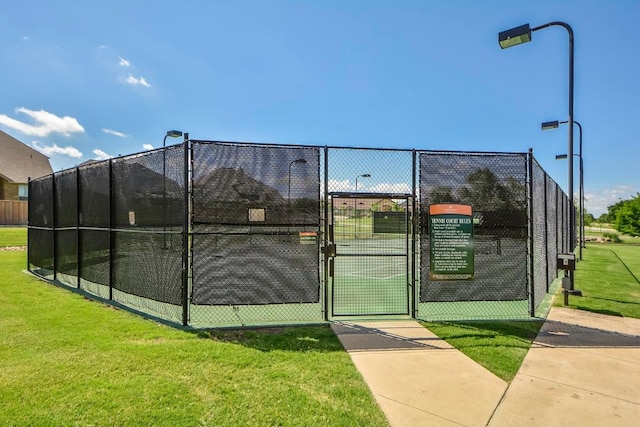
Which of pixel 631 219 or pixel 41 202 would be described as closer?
pixel 41 202

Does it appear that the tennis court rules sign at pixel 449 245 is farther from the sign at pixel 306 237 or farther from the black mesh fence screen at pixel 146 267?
the black mesh fence screen at pixel 146 267

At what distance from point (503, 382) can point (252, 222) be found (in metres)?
3.79

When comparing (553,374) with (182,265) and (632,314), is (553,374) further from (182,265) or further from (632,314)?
(182,265)

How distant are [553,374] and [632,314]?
12.9ft

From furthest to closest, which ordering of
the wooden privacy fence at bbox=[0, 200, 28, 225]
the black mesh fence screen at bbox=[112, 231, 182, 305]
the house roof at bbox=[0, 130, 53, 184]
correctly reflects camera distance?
the house roof at bbox=[0, 130, 53, 184] → the wooden privacy fence at bbox=[0, 200, 28, 225] → the black mesh fence screen at bbox=[112, 231, 182, 305]

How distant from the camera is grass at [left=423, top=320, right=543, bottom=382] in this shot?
421cm

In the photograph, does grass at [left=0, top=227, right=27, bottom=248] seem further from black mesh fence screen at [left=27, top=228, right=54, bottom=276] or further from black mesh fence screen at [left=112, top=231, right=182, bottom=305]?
black mesh fence screen at [left=112, top=231, right=182, bottom=305]

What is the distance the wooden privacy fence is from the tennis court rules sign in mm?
34213

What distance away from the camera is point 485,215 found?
19.6 ft

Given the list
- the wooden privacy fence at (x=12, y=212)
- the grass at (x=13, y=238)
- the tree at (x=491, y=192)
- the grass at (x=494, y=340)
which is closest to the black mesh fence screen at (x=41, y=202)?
the grass at (x=13, y=238)

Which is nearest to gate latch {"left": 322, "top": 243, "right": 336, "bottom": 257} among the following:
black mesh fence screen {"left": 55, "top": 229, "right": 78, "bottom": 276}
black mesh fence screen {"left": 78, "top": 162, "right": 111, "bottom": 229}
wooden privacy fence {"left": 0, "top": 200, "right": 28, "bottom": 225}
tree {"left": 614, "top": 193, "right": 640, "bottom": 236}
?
black mesh fence screen {"left": 78, "top": 162, "right": 111, "bottom": 229}

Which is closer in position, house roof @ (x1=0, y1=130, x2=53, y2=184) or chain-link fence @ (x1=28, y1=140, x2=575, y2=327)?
chain-link fence @ (x1=28, y1=140, x2=575, y2=327)

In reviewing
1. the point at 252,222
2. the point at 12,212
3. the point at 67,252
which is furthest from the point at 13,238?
the point at 252,222

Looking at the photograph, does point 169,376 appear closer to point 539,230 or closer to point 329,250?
point 329,250
